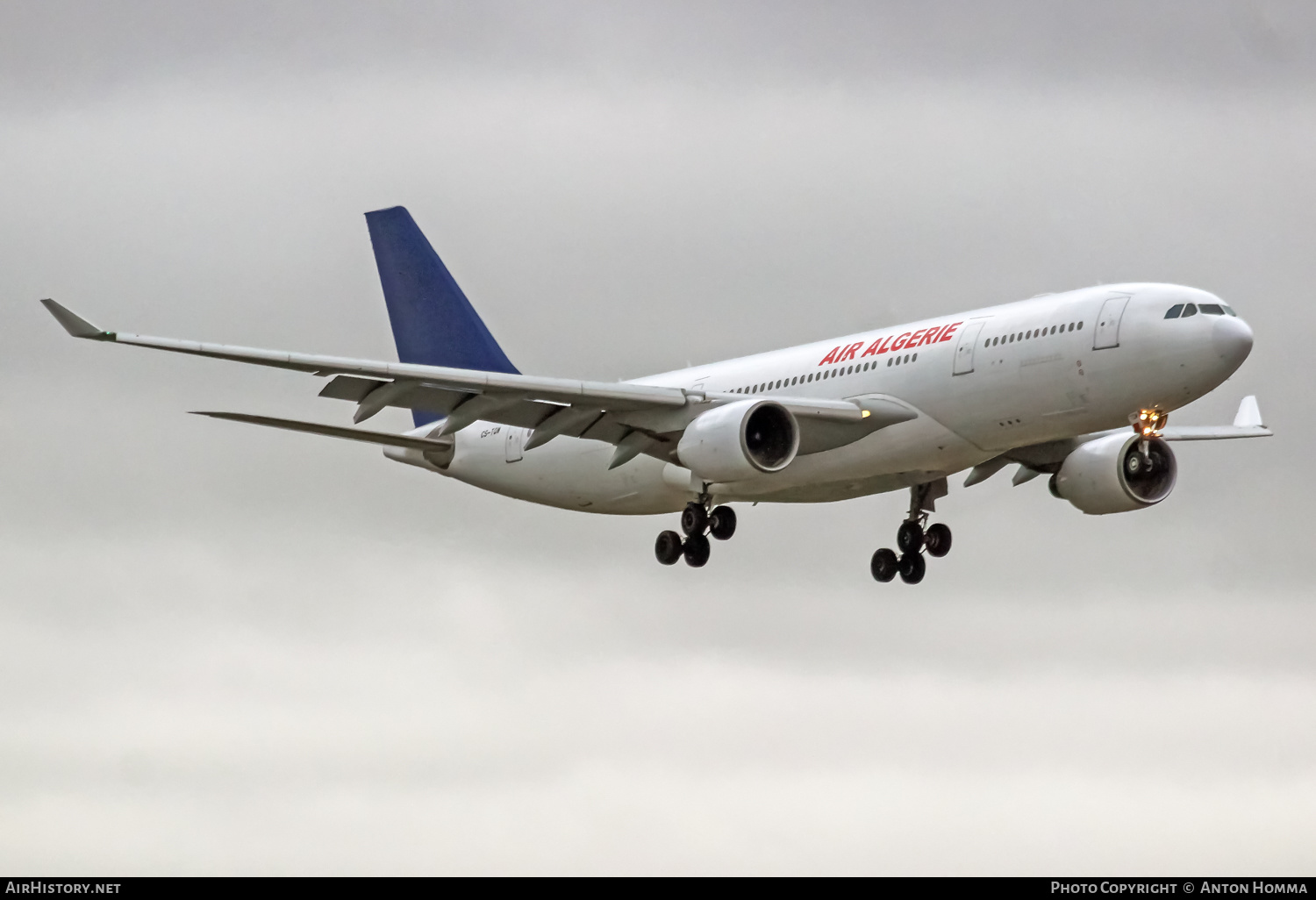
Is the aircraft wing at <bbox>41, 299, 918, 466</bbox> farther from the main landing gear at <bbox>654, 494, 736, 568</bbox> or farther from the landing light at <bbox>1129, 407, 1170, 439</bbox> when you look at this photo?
the landing light at <bbox>1129, 407, 1170, 439</bbox>

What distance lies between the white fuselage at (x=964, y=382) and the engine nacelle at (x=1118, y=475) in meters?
3.31

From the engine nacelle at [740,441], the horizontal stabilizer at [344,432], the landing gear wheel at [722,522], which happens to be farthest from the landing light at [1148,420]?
the horizontal stabilizer at [344,432]

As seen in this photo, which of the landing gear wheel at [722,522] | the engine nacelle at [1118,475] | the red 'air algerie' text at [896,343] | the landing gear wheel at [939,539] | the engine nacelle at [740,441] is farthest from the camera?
the landing gear wheel at [939,539]

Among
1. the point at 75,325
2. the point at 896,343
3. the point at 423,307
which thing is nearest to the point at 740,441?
the point at 896,343

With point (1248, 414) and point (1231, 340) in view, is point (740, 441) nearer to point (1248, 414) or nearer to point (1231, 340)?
point (1231, 340)

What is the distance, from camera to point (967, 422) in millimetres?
44500

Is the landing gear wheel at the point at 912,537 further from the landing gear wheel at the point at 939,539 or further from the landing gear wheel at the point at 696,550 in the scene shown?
the landing gear wheel at the point at 696,550

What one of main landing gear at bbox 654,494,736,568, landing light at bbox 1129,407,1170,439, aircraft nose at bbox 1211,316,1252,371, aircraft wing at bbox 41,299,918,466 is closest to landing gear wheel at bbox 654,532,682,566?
main landing gear at bbox 654,494,736,568

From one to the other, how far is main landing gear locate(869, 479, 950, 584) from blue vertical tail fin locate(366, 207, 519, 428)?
12.2 meters

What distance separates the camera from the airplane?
42375 mm

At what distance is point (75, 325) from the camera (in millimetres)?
39094

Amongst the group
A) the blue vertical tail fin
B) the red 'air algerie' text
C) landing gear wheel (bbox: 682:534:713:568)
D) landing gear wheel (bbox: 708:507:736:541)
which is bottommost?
landing gear wheel (bbox: 682:534:713:568)

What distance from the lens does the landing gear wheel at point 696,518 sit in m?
49.2

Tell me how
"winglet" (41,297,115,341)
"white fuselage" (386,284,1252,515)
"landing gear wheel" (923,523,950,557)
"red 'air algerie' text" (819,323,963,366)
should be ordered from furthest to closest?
1. "landing gear wheel" (923,523,950,557)
2. "red 'air algerie' text" (819,323,963,366)
3. "white fuselage" (386,284,1252,515)
4. "winglet" (41,297,115,341)
